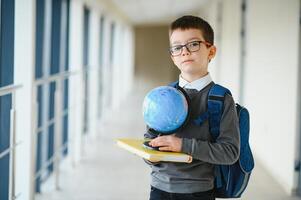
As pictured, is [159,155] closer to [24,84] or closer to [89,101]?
[24,84]

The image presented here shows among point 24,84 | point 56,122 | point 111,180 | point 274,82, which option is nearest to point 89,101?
point 111,180

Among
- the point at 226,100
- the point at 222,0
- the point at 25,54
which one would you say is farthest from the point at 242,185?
the point at 222,0

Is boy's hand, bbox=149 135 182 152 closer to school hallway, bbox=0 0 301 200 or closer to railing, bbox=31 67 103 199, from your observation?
school hallway, bbox=0 0 301 200

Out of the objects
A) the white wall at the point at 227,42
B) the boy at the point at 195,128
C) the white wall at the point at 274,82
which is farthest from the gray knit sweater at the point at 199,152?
the white wall at the point at 227,42

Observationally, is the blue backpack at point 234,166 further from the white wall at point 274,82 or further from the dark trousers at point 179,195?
the white wall at point 274,82

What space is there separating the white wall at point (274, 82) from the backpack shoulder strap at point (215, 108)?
5.18 feet

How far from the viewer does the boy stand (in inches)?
33.4

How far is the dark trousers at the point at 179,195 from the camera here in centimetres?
89

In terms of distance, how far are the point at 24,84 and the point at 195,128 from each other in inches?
45.9

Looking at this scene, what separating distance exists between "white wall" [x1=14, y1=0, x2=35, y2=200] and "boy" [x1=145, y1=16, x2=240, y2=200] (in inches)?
42.4

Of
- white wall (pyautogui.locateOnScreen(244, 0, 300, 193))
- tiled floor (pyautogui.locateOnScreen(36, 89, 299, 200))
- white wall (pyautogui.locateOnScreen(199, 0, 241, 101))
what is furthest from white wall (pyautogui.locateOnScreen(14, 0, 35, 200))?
white wall (pyautogui.locateOnScreen(199, 0, 241, 101))

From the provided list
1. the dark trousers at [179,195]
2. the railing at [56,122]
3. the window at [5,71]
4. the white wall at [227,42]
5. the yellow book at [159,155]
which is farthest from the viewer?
the white wall at [227,42]

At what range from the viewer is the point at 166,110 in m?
0.83

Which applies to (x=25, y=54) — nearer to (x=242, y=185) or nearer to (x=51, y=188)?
(x=51, y=188)
